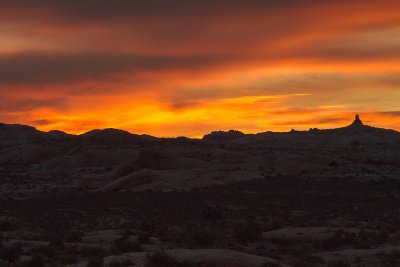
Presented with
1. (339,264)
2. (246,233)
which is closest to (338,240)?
(246,233)

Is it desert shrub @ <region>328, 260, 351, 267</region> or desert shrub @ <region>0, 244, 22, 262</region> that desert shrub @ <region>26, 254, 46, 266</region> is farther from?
desert shrub @ <region>328, 260, 351, 267</region>

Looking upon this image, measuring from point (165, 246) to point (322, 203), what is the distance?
2298 centimetres

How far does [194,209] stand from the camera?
40969 millimetres

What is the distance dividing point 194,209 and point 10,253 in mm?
22036

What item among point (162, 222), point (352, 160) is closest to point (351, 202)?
point (162, 222)

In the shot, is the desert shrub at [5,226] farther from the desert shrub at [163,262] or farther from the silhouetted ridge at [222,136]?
the silhouetted ridge at [222,136]

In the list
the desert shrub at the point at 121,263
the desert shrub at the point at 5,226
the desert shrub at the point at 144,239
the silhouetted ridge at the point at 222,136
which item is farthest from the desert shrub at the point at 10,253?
the silhouetted ridge at the point at 222,136

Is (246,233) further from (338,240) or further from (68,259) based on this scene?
(68,259)

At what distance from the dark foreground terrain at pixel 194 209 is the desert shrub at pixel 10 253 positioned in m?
0.05

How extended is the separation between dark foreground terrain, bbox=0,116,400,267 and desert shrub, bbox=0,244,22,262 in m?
0.05

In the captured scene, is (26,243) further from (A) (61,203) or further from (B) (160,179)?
(B) (160,179)

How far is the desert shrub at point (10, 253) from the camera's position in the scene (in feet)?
64.1

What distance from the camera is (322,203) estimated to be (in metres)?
Answer: 45.7

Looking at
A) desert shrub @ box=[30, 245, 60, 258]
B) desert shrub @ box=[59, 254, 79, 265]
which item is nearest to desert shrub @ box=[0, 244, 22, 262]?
desert shrub @ box=[30, 245, 60, 258]
